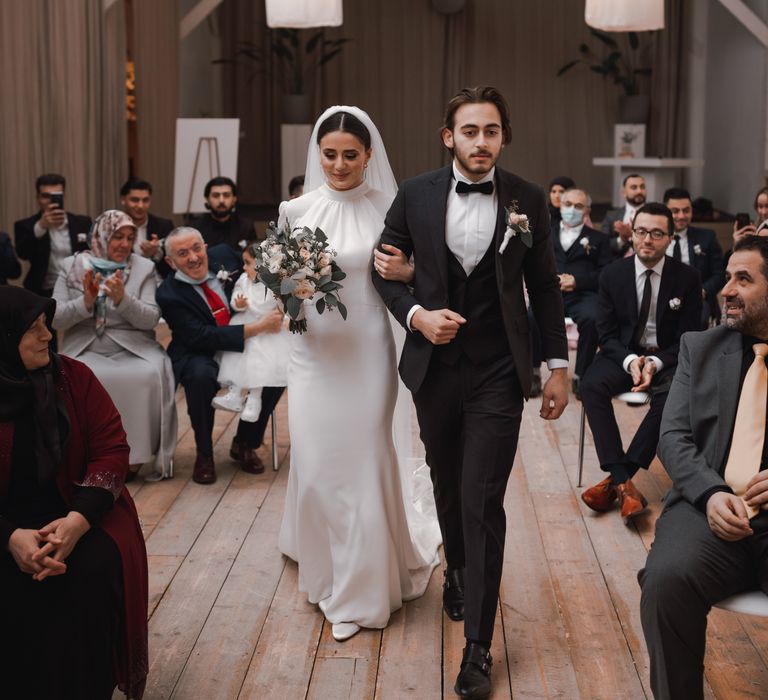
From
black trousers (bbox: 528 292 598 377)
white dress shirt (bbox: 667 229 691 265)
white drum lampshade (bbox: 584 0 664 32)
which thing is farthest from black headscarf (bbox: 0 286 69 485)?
white drum lampshade (bbox: 584 0 664 32)

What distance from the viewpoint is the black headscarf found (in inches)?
113

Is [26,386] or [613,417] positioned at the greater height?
[26,386]

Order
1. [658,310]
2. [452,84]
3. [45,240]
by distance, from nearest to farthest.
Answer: [658,310]
[45,240]
[452,84]

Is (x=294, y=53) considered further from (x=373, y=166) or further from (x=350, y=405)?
(x=350, y=405)

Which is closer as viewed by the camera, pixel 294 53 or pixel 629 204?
pixel 629 204

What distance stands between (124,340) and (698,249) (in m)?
3.75

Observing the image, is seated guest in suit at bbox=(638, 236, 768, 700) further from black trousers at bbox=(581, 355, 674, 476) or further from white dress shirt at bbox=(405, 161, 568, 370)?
black trousers at bbox=(581, 355, 674, 476)

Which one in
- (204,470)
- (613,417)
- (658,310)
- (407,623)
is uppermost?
(658,310)

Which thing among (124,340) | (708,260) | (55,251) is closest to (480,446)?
(124,340)

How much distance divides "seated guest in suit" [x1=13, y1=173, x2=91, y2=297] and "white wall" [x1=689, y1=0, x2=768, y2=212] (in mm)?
7366

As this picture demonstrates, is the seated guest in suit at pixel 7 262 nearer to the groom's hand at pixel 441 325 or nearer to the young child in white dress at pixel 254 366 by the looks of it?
the young child in white dress at pixel 254 366

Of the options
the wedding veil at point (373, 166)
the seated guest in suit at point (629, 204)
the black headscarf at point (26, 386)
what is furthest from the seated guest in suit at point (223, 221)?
the black headscarf at point (26, 386)

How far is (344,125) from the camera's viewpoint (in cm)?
356

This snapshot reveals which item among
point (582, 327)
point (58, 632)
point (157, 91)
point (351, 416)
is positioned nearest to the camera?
point (58, 632)
